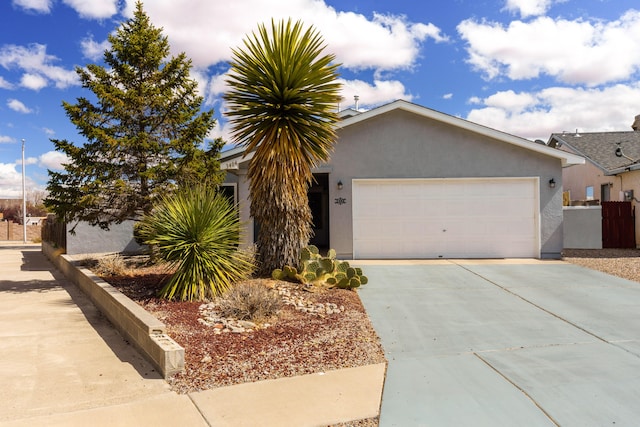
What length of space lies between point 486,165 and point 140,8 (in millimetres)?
10164

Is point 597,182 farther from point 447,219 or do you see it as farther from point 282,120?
point 282,120

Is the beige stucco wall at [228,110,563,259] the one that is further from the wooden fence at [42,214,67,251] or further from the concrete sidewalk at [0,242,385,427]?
the concrete sidewalk at [0,242,385,427]

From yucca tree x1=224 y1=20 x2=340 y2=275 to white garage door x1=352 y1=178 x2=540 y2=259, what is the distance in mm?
4148

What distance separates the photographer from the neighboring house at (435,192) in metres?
13.8

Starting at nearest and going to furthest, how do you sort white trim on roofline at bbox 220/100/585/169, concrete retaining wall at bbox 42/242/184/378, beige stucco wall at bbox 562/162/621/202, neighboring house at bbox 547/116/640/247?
concrete retaining wall at bbox 42/242/184/378, white trim on roofline at bbox 220/100/585/169, neighboring house at bbox 547/116/640/247, beige stucco wall at bbox 562/162/621/202

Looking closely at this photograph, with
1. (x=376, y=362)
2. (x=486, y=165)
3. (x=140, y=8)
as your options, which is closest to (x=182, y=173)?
(x=140, y=8)

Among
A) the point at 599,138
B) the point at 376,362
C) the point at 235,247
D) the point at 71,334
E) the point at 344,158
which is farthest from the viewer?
the point at 599,138

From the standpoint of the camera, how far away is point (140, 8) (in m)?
11.6

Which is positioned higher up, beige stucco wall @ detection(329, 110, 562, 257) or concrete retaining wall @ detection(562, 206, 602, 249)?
beige stucco wall @ detection(329, 110, 562, 257)

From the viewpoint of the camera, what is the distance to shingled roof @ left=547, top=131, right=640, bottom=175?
20.4 meters

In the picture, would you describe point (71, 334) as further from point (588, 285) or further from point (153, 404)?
point (588, 285)

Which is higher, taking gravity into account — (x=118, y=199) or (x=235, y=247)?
(x=118, y=199)

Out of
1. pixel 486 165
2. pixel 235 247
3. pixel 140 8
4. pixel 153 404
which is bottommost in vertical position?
pixel 153 404

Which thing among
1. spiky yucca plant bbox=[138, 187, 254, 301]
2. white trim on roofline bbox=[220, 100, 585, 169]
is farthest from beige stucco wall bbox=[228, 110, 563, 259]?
spiky yucca plant bbox=[138, 187, 254, 301]
